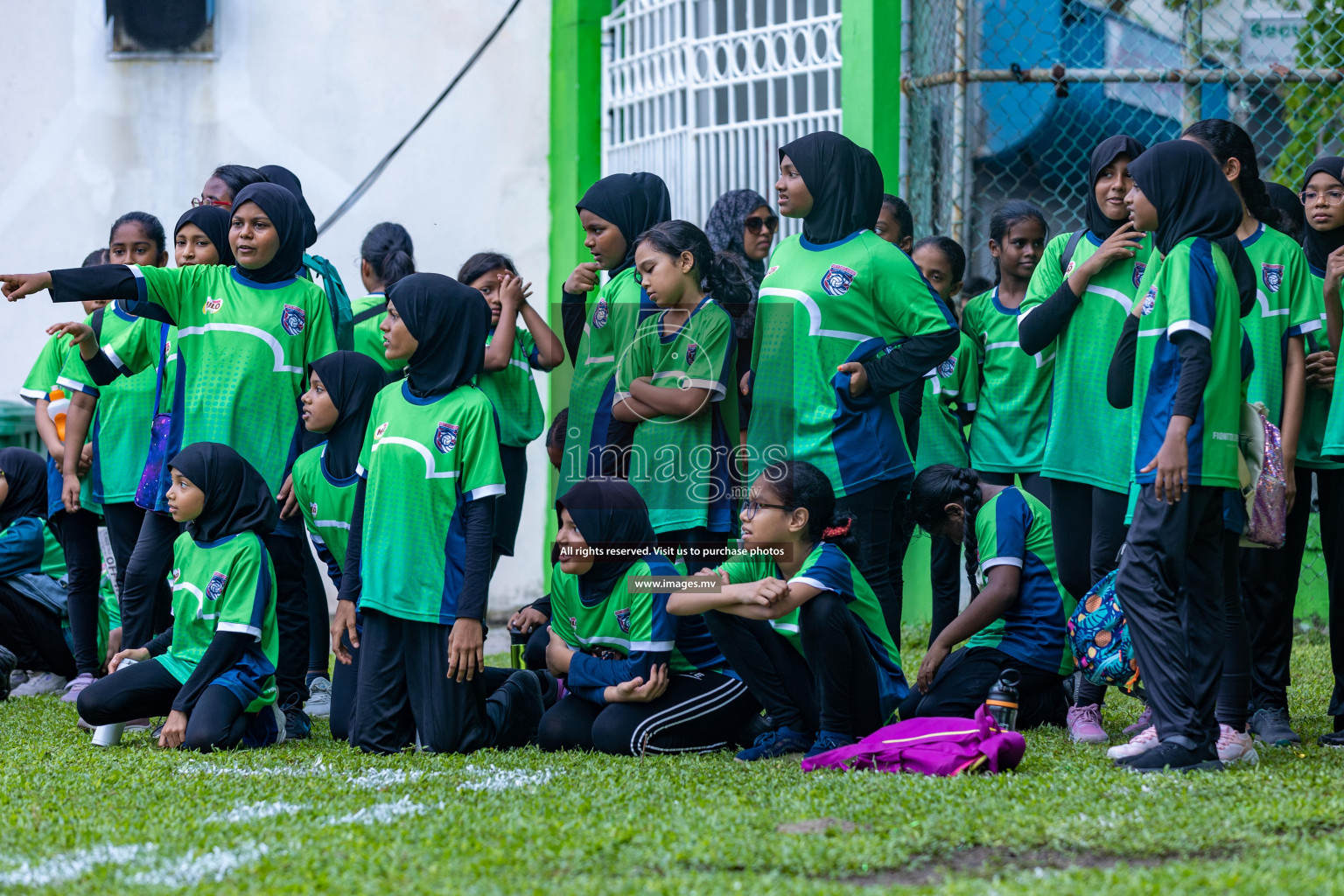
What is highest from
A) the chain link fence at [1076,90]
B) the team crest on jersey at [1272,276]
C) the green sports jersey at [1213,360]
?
the chain link fence at [1076,90]

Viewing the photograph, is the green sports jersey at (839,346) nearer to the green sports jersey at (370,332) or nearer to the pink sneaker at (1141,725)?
the pink sneaker at (1141,725)

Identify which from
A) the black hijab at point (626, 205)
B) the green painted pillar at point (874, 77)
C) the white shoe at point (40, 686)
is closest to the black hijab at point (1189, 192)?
the black hijab at point (626, 205)

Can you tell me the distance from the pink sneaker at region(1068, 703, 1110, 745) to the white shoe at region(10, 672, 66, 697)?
15.0ft

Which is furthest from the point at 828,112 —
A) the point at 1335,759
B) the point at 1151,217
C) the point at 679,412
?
the point at 1335,759

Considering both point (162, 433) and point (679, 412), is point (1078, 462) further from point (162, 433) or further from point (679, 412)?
point (162, 433)

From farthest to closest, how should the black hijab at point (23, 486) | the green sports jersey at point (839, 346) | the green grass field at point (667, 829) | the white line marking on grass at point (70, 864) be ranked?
the black hijab at point (23, 486) → the green sports jersey at point (839, 346) → the white line marking on grass at point (70, 864) → the green grass field at point (667, 829)

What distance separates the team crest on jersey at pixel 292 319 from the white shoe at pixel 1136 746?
11.0ft

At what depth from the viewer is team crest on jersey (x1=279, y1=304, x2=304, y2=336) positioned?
568 centimetres

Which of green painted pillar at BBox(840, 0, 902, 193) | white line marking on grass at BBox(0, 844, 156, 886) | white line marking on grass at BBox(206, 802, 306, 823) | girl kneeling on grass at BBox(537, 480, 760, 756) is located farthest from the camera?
green painted pillar at BBox(840, 0, 902, 193)

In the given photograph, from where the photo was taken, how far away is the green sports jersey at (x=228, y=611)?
5074mm

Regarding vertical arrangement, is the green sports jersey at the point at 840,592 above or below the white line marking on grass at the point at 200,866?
above

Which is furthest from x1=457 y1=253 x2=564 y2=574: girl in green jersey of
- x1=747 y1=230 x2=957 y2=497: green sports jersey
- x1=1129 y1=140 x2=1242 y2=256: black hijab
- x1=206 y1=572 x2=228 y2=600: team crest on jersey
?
x1=1129 y1=140 x2=1242 y2=256: black hijab

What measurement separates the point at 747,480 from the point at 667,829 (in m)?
2.02

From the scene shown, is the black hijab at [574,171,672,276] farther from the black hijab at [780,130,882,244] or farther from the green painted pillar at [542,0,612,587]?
the green painted pillar at [542,0,612,587]
